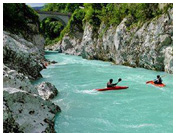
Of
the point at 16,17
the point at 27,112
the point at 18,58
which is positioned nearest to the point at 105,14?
the point at 16,17

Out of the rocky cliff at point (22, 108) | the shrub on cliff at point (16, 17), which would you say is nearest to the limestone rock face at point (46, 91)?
the rocky cliff at point (22, 108)

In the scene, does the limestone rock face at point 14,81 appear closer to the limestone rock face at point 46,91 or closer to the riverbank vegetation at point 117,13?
the limestone rock face at point 46,91

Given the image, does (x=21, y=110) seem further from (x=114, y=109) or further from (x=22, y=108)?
(x=114, y=109)

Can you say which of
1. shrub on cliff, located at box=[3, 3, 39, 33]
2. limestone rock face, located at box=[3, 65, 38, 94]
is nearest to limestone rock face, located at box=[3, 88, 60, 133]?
limestone rock face, located at box=[3, 65, 38, 94]

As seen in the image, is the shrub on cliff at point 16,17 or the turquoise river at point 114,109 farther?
the shrub on cliff at point 16,17

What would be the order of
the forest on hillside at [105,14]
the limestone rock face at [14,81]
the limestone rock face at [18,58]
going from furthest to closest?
1. the forest on hillside at [105,14]
2. the limestone rock face at [18,58]
3. the limestone rock face at [14,81]

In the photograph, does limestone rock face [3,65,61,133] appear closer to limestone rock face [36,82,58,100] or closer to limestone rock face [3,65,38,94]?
limestone rock face [3,65,38,94]

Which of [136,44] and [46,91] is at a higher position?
[136,44]

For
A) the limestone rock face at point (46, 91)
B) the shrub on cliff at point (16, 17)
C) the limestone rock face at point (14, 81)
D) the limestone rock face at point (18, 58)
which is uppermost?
the shrub on cliff at point (16, 17)

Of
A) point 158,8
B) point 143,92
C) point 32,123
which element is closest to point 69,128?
point 32,123
